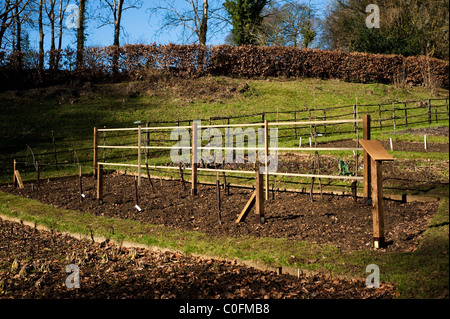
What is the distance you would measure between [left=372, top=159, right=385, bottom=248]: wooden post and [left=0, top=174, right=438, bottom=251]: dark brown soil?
0.14 m

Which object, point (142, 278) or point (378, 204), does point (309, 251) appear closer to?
point (378, 204)

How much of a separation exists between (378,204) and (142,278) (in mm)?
2583

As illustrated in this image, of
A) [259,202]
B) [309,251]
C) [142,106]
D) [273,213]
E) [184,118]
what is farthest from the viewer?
[142,106]

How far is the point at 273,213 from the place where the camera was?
6238mm

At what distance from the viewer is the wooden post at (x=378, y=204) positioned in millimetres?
4246

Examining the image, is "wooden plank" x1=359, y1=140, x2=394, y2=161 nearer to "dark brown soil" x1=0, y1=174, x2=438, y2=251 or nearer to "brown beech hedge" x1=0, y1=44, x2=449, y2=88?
"dark brown soil" x1=0, y1=174, x2=438, y2=251

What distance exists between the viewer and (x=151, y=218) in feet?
21.2

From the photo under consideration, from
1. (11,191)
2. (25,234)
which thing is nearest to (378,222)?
(25,234)

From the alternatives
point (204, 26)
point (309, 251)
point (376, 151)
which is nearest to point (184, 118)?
point (204, 26)

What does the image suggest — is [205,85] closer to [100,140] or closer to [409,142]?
[100,140]

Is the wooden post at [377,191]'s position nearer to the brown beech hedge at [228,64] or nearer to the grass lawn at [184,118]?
the grass lawn at [184,118]

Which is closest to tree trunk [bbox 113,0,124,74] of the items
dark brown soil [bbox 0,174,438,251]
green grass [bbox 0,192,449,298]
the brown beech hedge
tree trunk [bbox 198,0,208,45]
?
the brown beech hedge

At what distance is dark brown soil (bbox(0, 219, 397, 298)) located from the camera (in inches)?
137

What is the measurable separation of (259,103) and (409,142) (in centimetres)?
812
